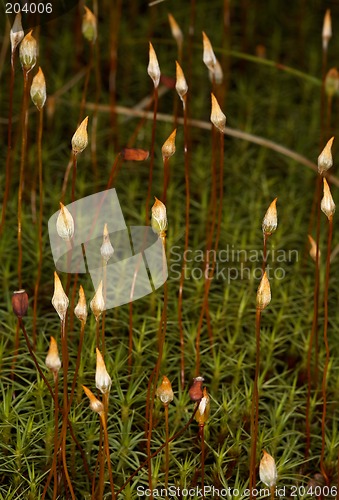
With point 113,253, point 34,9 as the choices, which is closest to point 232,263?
point 113,253

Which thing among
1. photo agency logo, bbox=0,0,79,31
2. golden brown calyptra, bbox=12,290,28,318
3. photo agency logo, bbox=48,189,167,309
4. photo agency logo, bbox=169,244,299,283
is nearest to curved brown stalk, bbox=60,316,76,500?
golden brown calyptra, bbox=12,290,28,318

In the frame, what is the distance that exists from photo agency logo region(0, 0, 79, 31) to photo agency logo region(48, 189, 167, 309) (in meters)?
0.29

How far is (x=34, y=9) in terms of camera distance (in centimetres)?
125

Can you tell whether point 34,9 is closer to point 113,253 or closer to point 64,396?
point 113,253

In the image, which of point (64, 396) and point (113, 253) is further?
point (113, 253)

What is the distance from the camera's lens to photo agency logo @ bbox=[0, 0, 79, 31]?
4.06 ft

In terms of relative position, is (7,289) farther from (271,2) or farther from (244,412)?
Result: (271,2)

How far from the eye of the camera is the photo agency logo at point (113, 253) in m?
1.23

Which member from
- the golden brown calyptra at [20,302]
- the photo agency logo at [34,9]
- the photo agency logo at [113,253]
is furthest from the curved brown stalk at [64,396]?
the photo agency logo at [34,9]

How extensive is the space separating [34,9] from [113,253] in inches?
15.1

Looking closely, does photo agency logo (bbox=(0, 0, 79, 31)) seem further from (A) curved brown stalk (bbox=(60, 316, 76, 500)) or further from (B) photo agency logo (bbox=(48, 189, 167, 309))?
(A) curved brown stalk (bbox=(60, 316, 76, 500))

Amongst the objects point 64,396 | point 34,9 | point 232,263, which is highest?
point 34,9

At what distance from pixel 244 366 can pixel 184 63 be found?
737mm

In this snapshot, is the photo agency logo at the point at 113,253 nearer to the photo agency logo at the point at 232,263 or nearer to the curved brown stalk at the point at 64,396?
the photo agency logo at the point at 232,263
